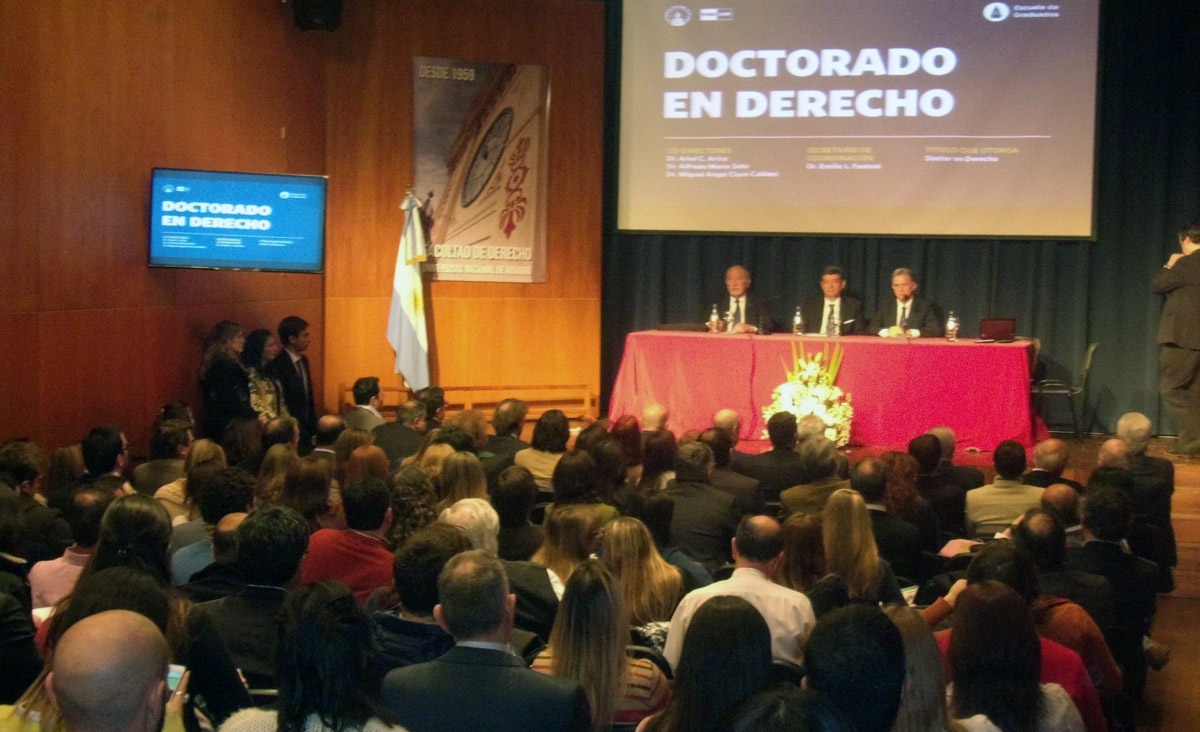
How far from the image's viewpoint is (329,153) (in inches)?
381

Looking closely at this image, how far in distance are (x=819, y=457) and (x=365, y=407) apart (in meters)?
3.22

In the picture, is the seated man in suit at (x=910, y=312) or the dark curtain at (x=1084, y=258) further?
the dark curtain at (x=1084, y=258)

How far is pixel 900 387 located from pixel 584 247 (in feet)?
10.1

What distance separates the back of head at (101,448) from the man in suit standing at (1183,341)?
599 cm

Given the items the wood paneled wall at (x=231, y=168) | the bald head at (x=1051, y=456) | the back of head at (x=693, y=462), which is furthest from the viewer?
the wood paneled wall at (x=231, y=168)

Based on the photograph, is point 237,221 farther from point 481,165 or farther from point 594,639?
point 594,639

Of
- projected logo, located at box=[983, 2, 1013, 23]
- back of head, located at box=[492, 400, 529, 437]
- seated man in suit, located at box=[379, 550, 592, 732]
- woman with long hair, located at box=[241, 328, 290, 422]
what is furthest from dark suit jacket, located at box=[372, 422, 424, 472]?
projected logo, located at box=[983, 2, 1013, 23]

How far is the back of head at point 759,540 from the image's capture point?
10.9 ft

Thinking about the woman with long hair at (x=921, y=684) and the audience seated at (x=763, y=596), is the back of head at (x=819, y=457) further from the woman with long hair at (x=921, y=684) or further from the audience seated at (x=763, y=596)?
the woman with long hair at (x=921, y=684)

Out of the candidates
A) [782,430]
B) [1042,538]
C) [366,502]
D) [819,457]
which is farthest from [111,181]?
[1042,538]

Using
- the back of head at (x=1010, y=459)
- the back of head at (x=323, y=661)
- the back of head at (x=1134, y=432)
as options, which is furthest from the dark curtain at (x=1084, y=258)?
the back of head at (x=323, y=661)

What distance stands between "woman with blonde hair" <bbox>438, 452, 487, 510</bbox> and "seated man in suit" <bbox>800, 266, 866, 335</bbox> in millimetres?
5210

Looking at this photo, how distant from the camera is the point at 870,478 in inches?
173

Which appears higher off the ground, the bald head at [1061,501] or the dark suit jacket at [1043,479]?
the bald head at [1061,501]
